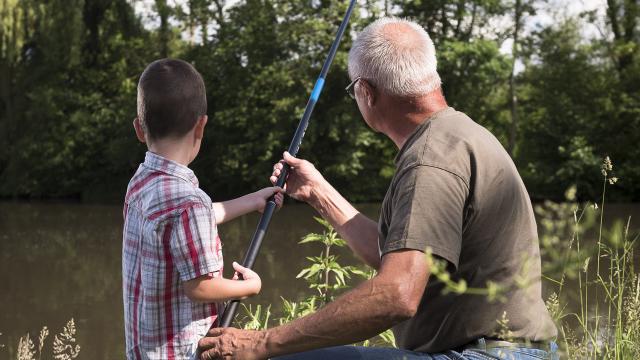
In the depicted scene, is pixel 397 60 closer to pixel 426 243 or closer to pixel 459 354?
pixel 426 243

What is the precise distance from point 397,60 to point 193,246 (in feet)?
2.14

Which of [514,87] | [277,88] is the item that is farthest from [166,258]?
[514,87]

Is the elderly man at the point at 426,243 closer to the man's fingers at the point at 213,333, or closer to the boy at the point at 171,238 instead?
the man's fingers at the point at 213,333

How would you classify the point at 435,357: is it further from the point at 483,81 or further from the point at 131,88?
the point at 131,88

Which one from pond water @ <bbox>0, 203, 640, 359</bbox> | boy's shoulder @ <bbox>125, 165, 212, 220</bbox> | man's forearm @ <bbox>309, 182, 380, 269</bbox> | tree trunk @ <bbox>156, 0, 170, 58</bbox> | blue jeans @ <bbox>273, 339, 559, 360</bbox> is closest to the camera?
blue jeans @ <bbox>273, 339, 559, 360</bbox>

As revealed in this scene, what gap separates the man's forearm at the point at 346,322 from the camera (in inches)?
63.5

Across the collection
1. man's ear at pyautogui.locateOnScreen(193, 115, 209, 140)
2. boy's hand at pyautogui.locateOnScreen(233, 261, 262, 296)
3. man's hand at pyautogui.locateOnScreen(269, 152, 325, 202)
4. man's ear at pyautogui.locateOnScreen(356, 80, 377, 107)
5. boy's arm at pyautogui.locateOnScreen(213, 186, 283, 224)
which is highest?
man's ear at pyautogui.locateOnScreen(356, 80, 377, 107)

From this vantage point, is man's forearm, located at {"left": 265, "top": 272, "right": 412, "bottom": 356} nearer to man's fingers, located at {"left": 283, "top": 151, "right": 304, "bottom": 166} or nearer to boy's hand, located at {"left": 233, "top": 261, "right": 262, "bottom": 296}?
boy's hand, located at {"left": 233, "top": 261, "right": 262, "bottom": 296}

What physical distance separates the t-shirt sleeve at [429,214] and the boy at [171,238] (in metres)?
0.46

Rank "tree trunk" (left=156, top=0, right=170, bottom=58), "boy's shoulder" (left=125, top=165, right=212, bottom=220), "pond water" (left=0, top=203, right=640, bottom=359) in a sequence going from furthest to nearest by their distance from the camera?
"tree trunk" (left=156, top=0, right=170, bottom=58)
"pond water" (left=0, top=203, right=640, bottom=359)
"boy's shoulder" (left=125, top=165, right=212, bottom=220)

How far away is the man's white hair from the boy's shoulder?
0.51 meters

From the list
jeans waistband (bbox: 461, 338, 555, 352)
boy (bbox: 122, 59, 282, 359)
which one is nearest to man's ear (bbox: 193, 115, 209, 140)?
boy (bbox: 122, 59, 282, 359)

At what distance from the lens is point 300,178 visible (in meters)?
2.29

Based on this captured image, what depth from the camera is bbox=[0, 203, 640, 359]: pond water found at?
7504 millimetres
